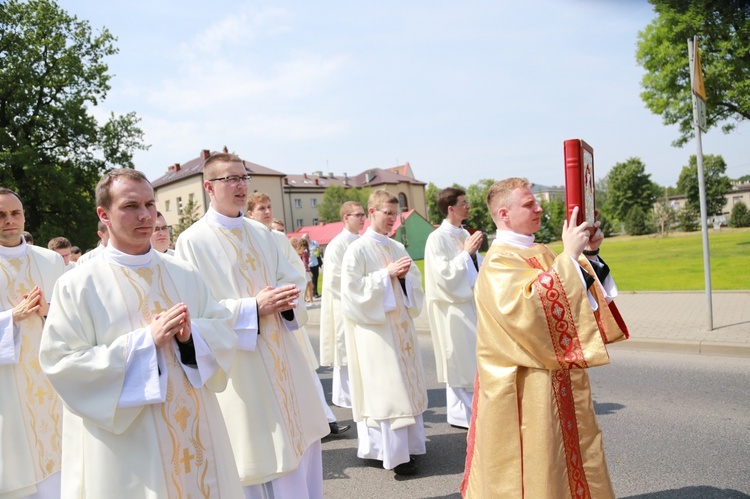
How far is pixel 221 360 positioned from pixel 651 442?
4.01 metres

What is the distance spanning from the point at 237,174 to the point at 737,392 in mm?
5710

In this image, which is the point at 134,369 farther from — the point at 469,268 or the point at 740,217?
the point at 740,217

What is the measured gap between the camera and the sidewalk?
8.29 m

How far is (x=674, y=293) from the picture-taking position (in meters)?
13.5

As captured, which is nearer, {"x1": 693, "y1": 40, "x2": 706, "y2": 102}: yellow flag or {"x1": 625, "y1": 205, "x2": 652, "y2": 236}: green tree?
{"x1": 693, "y1": 40, "x2": 706, "y2": 102}: yellow flag

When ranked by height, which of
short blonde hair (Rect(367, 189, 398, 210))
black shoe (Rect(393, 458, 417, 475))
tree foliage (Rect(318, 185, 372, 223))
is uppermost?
tree foliage (Rect(318, 185, 372, 223))

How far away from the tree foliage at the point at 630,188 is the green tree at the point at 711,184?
16.7 ft

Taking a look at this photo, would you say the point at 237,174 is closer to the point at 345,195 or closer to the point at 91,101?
the point at 91,101

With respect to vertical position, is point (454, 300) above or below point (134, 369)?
below

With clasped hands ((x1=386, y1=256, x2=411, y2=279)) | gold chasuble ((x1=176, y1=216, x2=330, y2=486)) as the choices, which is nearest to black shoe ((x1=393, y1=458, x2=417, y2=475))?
gold chasuble ((x1=176, y1=216, x2=330, y2=486))

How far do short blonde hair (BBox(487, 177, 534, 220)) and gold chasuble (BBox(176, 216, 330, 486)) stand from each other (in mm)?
1452

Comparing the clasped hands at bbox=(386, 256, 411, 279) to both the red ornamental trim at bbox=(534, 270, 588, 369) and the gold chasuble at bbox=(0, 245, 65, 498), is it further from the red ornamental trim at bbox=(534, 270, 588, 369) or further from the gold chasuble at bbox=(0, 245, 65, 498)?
the gold chasuble at bbox=(0, 245, 65, 498)

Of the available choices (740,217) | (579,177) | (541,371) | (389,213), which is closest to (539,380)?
(541,371)

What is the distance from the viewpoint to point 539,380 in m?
2.99
